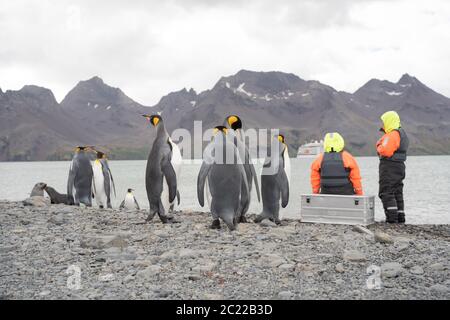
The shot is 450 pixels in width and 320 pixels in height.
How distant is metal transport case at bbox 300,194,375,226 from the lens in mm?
8969

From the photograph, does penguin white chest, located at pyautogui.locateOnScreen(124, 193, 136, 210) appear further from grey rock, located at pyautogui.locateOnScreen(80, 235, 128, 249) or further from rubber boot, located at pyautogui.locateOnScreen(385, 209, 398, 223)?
grey rock, located at pyautogui.locateOnScreen(80, 235, 128, 249)

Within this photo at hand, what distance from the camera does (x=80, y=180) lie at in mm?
14219

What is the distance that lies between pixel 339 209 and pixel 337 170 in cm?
74

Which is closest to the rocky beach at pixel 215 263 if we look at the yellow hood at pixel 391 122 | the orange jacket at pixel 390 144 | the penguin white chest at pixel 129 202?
the orange jacket at pixel 390 144

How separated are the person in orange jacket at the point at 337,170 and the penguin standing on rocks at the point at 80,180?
7.53m

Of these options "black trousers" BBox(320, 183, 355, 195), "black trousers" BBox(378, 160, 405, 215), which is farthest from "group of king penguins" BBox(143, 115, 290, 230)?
"black trousers" BBox(378, 160, 405, 215)

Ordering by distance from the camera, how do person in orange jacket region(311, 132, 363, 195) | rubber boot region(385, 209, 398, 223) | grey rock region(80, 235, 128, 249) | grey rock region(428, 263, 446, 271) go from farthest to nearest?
rubber boot region(385, 209, 398, 223)
person in orange jacket region(311, 132, 363, 195)
grey rock region(80, 235, 128, 249)
grey rock region(428, 263, 446, 271)

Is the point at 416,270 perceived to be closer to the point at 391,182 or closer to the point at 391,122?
the point at 391,182

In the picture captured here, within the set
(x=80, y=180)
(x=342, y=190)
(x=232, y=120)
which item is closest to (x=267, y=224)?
(x=342, y=190)

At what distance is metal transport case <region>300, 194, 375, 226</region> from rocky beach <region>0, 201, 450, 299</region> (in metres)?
0.63

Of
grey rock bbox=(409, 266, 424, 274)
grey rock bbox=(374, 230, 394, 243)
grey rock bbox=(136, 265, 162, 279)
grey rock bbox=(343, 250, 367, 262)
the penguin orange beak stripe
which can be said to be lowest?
grey rock bbox=(409, 266, 424, 274)

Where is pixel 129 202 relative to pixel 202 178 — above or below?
below

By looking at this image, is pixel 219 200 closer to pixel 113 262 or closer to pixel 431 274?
pixel 113 262
